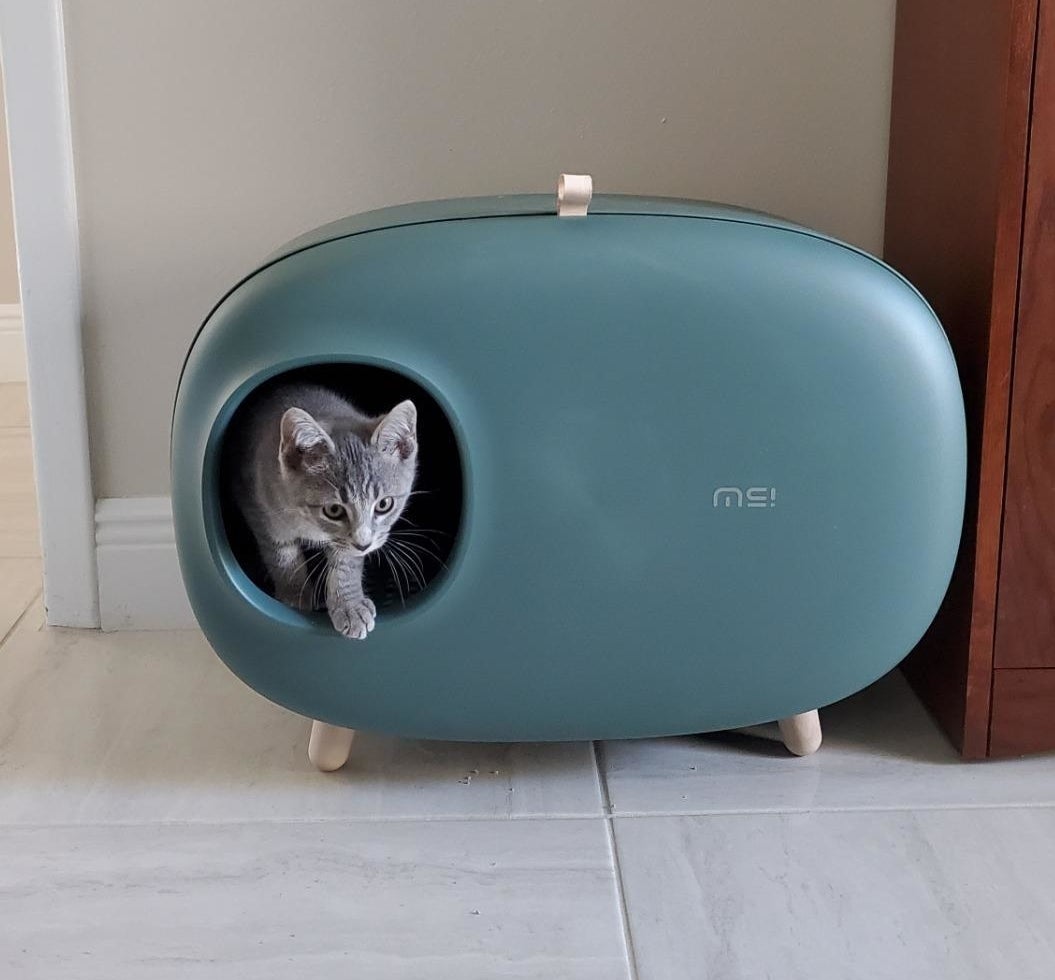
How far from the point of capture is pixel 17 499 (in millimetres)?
1812

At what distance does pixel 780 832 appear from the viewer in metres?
1.01

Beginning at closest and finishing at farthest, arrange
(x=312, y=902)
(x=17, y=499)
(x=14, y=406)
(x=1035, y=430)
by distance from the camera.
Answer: (x=312, y=902)
(x=1035, y=430)
(x=17, y=499)
(x=14, y=406)

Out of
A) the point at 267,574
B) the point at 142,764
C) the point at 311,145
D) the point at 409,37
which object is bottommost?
the point at 142,764

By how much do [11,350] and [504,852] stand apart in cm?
187

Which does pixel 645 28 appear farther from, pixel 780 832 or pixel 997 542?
pixel 780 832

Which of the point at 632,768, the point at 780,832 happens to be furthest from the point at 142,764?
the point at 780,832

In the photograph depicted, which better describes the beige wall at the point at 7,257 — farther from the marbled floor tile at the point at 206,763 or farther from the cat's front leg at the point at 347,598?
the cat's front leg at the point at 347,598

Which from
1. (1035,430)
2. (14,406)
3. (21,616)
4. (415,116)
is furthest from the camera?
(14,406)

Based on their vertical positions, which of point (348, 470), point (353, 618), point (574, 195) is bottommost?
point (353, 618)

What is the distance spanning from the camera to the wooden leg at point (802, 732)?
3.64 feet

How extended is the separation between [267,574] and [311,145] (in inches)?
18.8

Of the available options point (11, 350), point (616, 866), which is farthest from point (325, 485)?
point (11, 350)

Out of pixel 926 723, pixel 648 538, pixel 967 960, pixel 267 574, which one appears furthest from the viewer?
pixel 926 723

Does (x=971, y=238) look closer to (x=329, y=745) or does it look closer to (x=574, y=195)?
(x=574, y=195)
